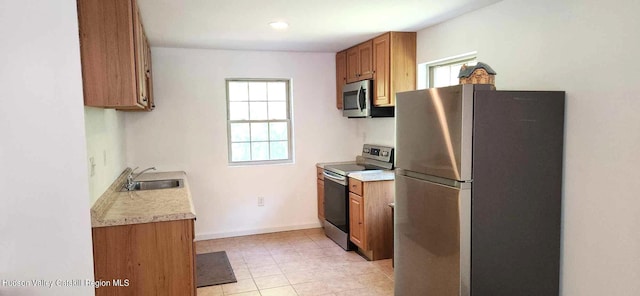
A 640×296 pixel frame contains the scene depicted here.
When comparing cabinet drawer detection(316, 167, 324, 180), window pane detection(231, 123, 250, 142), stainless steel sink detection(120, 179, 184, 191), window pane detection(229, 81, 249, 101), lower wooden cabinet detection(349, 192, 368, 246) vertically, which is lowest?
lower wooden cabinet detection(349, 192, 368, 246)

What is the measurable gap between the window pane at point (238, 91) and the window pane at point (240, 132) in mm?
312

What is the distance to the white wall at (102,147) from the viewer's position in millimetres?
2576

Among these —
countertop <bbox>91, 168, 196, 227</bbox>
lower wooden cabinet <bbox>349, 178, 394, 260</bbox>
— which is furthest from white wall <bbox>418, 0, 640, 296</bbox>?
countertop <bbox>91, 168, 196, 227</bbox>

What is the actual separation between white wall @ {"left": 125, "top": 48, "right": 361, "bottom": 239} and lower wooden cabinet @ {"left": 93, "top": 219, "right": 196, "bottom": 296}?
2.42 m

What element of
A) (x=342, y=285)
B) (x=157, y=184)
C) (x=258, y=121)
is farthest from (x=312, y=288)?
(x=258, y=121)

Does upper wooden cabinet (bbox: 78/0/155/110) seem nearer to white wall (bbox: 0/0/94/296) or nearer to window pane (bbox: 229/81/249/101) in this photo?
white wall (bbox: 0/0/94/296)

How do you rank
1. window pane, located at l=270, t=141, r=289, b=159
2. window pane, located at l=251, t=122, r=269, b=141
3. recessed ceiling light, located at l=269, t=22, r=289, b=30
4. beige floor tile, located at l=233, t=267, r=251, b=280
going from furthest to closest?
window pane, located at l=270, t=141, r=289, b=159 → window pane, located at l=251, t=122, r=269, b=141 → beige floor tile, located at l=233, t=267, r=251, b=280 → recessed ceiling light, located at l=269, t=22, r=289, b=30

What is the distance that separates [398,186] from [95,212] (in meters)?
1.86

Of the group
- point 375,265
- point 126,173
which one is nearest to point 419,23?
point 375,265

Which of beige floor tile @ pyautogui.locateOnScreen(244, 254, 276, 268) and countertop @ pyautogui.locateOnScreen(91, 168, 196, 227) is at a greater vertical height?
countertop @ pyautogui.locateOnScreen(91, 168, 196, 227)

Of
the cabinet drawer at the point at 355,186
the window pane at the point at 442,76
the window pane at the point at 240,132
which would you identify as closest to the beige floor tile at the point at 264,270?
the cabinet drawer at the point at 355,186

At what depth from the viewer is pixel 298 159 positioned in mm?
5227

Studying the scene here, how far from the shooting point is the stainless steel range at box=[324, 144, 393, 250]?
14.4ft

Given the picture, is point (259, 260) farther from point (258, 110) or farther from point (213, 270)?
point (258, 110)
